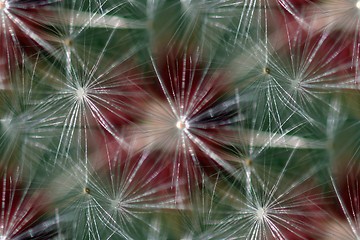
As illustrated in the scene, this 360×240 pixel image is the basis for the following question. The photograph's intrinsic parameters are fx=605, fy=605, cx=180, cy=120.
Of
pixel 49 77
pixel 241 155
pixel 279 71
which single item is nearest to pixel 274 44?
pixel 279 71

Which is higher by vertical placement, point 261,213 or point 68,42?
point 68,42

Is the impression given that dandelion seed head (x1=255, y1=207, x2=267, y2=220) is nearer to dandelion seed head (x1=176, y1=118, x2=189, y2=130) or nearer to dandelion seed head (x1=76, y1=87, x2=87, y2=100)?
dandelion seed head (x1=176, y1=118, x2=189, y2=130)

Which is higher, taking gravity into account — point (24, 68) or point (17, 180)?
point (24, 68)

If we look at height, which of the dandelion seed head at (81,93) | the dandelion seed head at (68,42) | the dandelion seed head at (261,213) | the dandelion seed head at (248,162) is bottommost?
the dandelion seed head at (261,213)

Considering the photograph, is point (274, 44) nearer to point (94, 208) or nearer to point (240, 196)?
point (240, 196)

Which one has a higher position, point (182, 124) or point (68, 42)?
point (68, 42)

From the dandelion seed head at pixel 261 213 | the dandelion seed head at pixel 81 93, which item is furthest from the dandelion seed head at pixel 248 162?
the dandelion seed head at pixel 81 93

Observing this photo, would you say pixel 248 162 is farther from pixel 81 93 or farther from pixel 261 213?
pixel 81 93

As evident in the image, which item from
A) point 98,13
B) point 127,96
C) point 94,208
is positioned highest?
point 98,13

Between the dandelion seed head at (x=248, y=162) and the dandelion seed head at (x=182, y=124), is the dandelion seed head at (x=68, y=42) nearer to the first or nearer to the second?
the dandelion seed head at (x=182, y=124)

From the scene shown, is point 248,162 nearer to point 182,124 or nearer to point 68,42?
point 182,124

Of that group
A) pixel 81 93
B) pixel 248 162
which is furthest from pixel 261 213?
pixel 81 93
